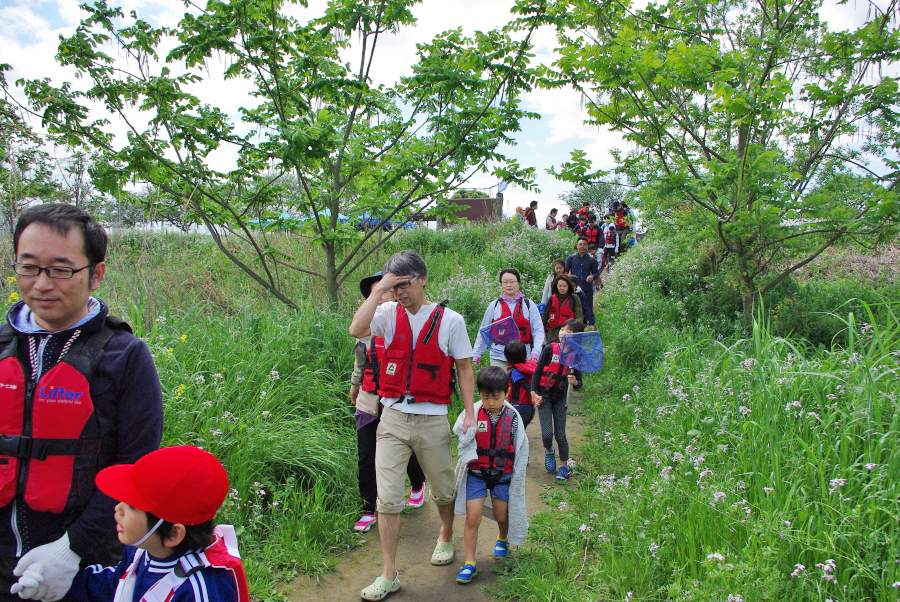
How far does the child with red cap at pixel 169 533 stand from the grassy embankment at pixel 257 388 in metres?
1.98

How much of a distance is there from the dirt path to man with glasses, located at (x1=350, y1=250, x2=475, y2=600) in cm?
27

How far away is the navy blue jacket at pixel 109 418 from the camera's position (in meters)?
1.94

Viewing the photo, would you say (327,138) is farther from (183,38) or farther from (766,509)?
(766,509)

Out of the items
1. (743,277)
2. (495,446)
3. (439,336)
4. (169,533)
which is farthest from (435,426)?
(743,277)

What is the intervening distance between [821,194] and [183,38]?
7142mm

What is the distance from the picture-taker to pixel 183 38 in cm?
576

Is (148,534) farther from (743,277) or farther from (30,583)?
(743,277)

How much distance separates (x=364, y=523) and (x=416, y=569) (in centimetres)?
68

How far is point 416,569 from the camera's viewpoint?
413 cm

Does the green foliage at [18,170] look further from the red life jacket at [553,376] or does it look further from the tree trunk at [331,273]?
the red life jacket at [553,376]

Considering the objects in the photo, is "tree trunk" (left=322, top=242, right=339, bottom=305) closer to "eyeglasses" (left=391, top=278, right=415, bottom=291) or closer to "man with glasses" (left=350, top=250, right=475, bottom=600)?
"man with glasses" (left=350, top=250, right=475, bottom=600)

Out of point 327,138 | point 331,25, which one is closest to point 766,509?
point 327,138

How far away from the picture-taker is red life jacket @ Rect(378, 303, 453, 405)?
3879mm

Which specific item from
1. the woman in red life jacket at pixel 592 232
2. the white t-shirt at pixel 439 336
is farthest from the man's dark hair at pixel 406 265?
the woman in red life jacket at pixel 592 232
